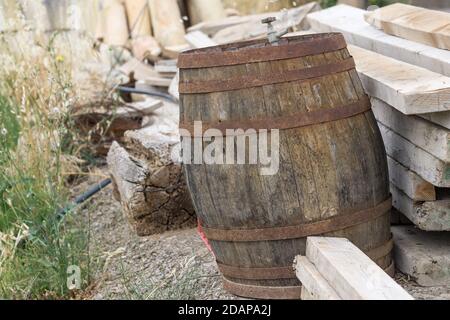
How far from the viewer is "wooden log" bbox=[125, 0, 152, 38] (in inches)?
323

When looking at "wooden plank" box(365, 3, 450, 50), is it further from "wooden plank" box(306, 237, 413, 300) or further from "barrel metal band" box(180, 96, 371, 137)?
"wooden plank" box(306, 237, 413, 300)

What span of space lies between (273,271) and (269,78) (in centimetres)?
75

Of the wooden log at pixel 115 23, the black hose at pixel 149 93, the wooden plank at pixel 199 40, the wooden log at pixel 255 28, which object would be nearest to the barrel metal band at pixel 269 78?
the wooden log at pixel 255 28

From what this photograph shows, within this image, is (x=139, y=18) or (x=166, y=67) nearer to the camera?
(x=166, y=67)

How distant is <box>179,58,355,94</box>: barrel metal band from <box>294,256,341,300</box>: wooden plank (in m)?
0.67

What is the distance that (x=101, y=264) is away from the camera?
4.32 metres

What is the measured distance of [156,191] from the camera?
456cm

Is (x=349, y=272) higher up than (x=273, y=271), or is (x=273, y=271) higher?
(x=349, y=272)

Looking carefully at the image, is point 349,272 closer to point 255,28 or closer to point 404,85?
point 404,85

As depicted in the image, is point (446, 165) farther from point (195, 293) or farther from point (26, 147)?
point (26, 147)

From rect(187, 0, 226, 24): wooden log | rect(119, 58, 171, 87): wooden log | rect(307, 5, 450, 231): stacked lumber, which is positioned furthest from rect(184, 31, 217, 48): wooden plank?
rect(307, 5, 450, 231): stacked lumber

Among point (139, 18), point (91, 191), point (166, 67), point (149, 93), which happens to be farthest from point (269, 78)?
point (139, 18)

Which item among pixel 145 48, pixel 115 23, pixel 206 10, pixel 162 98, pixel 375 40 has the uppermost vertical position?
pixel 375 40

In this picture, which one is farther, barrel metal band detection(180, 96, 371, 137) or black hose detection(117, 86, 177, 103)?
black hose detection(117, 86, 177, 103)
